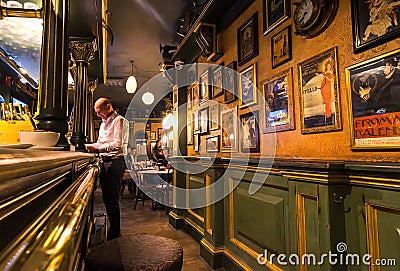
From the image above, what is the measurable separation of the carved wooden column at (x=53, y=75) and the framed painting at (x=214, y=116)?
2.08 meters

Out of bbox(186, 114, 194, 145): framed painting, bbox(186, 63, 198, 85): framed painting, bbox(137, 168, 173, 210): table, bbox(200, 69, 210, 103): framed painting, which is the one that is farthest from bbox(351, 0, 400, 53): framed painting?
bbox(137, 168, 173, 210): table

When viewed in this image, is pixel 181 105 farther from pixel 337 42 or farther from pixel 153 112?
A: pixel 153 112

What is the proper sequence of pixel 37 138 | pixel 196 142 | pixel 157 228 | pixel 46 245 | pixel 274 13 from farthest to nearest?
1. pixel 157 228
2. pixel 196 142
3. pixel 274 13
4. pixel 37 138
5. pixel 46 245

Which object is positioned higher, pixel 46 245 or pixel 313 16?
pixel 313 16

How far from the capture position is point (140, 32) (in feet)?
16.0

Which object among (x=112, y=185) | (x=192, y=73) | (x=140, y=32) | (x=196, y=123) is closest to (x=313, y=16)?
(x=112, y=185)

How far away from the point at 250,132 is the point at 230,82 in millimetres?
703

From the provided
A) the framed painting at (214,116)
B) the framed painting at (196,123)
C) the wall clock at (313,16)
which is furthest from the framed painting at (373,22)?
the framed painting at (196,123)

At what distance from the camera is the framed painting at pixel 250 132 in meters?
2.63

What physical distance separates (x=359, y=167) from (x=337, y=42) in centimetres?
81

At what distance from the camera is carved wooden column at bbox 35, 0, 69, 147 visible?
60.2 inches
